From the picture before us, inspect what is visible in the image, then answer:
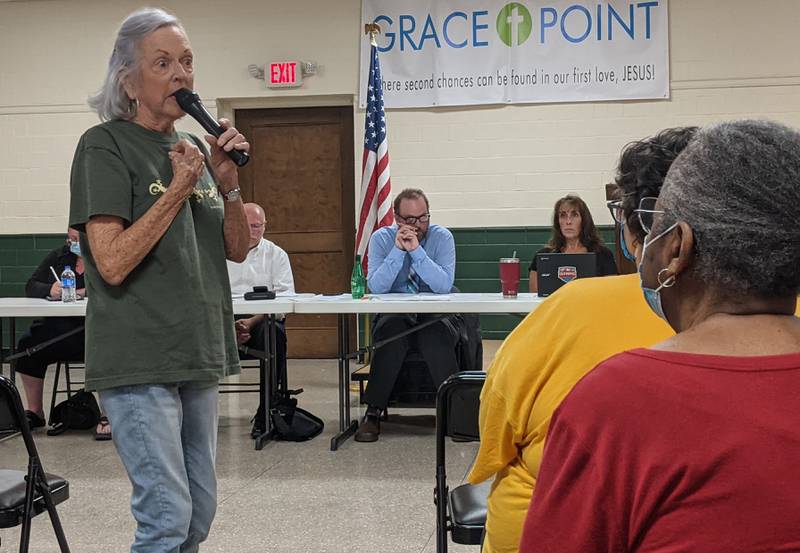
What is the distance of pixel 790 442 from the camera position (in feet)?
2.36

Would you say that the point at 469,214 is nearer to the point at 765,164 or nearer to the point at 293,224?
the point at 293,224

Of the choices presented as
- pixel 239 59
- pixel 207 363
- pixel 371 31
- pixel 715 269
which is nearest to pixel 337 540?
pixel 207 363

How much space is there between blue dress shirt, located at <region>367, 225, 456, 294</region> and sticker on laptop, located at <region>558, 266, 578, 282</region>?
67cm

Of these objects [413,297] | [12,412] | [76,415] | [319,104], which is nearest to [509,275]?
[413,297]

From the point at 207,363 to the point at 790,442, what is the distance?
1.28 meters

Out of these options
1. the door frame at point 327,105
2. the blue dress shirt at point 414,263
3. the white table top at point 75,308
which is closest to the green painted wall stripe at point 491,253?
the door frame at point 327,105

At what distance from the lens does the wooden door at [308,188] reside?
24.4 ft

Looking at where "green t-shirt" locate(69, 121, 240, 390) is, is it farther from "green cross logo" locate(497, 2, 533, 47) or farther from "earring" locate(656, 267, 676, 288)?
"green cross logo" locate(497, 2, 533, 47)

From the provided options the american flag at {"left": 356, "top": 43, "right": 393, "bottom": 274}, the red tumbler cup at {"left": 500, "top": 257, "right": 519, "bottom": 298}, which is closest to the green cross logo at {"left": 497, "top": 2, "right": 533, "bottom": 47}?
the american flag at {"left": 356, "top": 43, "right": 393, "bottom": 274}

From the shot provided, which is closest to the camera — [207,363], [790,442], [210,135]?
[790,442]

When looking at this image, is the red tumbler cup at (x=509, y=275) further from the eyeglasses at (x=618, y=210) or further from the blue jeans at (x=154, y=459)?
the eyeglasses at (x=618, y=210)

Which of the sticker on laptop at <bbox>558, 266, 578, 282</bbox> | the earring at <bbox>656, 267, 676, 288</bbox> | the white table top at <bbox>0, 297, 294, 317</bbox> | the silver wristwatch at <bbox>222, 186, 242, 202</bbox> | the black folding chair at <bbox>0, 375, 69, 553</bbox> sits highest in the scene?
the silver wristwatch at <bbox>222, 186, 242, 202</bbox>

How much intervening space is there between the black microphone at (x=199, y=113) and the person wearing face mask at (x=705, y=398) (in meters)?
1.21

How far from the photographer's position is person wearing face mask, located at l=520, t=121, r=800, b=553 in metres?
0.72
